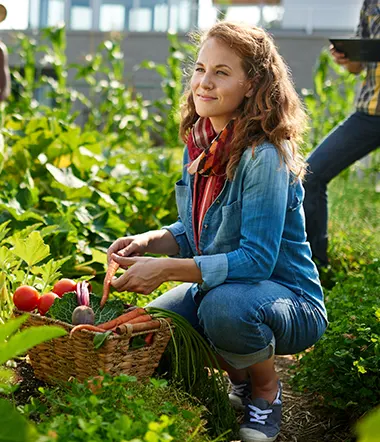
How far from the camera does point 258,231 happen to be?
7.73ft

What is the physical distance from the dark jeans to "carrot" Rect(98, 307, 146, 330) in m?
1.77

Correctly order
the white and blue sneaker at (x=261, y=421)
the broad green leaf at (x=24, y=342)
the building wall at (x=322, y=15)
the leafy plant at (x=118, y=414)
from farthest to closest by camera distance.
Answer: the building wall at (x=322, y=15)
the white and blue sneaker at (x=261, y=421)
the leafy plant at (x=118, y=414)
the broad green leaf at (x=24, y=342)

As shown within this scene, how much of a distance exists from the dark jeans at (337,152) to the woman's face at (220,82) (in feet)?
4.77

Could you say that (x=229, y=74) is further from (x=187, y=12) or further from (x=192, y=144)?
(x=187, y=12)

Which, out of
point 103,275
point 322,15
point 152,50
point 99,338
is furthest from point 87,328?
point 322,15

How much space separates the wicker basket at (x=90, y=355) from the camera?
223 centimetres

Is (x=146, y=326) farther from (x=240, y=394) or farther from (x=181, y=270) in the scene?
(x=240, y=394)

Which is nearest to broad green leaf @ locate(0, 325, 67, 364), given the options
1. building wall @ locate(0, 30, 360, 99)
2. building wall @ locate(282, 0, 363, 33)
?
building wall @ locate(0, 30, 360, 99)

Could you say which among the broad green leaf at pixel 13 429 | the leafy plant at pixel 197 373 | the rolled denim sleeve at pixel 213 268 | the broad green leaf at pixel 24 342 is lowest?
the leafy plant at pixel 197 373

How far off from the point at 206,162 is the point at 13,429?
52.5 inches

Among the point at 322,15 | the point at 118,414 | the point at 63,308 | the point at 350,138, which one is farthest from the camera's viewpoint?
the point at 322,15

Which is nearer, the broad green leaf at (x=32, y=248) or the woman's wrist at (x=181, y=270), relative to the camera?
the woman's wrist at (x=181, y=270)

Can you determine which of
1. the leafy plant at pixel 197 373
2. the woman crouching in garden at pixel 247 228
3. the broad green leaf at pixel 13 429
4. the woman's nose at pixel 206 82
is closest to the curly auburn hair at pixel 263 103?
the woman crouching in garden at pixel 247 228

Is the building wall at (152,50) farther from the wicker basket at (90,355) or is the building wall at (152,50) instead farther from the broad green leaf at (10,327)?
the broad green leaf at (10,327)
